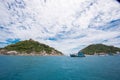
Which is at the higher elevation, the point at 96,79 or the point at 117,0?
the point at 117,0

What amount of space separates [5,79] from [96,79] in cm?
2325

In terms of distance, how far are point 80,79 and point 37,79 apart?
11670 millimetres

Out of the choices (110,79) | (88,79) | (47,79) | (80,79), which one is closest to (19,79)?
(47,79)

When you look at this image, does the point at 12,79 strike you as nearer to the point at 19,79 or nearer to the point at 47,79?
the point at 19,79

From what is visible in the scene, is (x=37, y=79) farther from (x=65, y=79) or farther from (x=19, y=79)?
(x=65, y=79)

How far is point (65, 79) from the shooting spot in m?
33.0

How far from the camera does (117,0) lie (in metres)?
7.79

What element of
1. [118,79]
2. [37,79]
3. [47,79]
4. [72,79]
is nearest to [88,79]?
[72,79]

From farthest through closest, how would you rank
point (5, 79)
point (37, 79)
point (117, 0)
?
point (37, 79), point (5, 79), point (117, 0)

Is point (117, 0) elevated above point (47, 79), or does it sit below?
above

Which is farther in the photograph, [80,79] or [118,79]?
[80,79]

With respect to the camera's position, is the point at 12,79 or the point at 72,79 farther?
the point at 72,79

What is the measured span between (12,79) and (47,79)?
885cm

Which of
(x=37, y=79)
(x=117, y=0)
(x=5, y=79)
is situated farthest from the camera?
(x=37, y=79)
